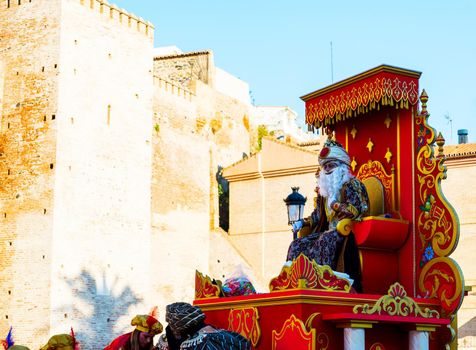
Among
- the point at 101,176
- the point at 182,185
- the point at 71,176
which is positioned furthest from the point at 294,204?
the point at 182,185

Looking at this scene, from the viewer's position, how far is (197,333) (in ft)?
16.6

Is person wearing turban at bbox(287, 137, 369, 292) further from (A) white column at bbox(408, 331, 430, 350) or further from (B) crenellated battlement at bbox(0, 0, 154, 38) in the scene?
(B) crenellated battlement at bbox(0, 0, 154, 38)

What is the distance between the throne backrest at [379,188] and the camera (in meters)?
7.48

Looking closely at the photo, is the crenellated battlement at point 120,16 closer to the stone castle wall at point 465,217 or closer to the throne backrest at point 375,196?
the stone castle wall at point 465,217

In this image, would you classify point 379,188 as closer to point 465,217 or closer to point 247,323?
point 247,323

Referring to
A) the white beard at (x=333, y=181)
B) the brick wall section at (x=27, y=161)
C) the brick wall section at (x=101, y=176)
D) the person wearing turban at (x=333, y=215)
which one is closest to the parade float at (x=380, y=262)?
the person wearing turban at (x=333, y=215)

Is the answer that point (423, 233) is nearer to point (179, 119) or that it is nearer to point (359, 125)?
point (359, 125)

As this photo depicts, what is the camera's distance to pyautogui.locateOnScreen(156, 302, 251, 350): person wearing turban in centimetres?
495

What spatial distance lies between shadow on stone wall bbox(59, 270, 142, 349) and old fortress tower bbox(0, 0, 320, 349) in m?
0.03

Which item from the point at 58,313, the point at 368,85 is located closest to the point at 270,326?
the point at 368,85

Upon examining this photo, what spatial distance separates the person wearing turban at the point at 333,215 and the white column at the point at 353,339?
33.1 inches

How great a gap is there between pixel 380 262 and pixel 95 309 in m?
17.5

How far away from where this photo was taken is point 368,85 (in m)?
7.59

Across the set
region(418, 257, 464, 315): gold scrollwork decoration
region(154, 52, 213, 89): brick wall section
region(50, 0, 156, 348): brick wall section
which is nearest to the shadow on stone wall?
region(50, 0, 156, 348): brick wall section
